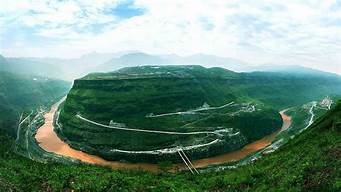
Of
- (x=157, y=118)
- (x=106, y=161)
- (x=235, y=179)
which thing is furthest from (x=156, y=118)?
(x=235, y=179)

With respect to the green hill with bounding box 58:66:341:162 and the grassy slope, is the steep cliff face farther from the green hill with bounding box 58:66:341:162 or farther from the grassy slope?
the grassy slope

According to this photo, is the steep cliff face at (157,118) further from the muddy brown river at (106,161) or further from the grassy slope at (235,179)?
the grassy slope at (235,179)

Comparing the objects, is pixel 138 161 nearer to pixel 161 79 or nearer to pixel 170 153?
pixel 170 153

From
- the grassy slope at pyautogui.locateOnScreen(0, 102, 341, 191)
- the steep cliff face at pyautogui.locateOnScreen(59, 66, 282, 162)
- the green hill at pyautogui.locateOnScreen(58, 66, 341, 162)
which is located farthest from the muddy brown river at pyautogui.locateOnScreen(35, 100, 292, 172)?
the grassy slope at pyautogui.locateOnScreen(0, 102, 341, 191)

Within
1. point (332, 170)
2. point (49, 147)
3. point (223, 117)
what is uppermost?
point (332, 170)

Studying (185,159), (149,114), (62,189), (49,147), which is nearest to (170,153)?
(185,159)

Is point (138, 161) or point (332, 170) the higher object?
point (332, 170)

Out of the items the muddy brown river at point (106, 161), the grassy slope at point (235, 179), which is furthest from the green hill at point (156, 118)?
the grassy slope at point (235, 179)

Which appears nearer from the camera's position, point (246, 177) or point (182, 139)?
point (246, 177)

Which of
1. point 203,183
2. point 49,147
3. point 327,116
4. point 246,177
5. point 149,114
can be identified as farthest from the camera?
point 149,114
